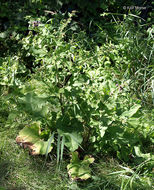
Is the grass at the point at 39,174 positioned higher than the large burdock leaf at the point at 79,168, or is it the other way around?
the large burdock leaf at the point at 79,168

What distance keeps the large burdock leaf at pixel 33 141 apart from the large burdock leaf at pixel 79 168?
0.72 feet

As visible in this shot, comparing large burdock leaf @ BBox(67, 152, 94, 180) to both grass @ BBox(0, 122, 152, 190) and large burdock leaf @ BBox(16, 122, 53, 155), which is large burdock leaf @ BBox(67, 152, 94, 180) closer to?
grass @ BBox(0, 122, 152, 190)

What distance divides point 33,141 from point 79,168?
1.46 feet

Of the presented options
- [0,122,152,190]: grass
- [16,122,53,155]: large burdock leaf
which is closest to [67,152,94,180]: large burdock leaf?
[0,122,152,190]: grass

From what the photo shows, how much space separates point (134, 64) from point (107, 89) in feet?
3.63

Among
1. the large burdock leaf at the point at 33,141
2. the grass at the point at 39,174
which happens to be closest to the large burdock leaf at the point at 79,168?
the grass at the point at 39,174

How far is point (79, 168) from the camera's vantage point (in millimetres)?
2139

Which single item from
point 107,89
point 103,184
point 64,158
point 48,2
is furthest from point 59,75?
point 48,2

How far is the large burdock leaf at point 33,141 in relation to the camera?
219 cm

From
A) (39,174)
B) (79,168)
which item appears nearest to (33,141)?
(39,174)

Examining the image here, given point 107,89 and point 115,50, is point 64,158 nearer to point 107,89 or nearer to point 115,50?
point 107,89

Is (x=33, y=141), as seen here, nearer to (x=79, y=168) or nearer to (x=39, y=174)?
(x=39, y=174)

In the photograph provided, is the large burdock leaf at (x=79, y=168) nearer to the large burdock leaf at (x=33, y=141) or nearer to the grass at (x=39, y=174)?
the grass at (x=39, y=174)

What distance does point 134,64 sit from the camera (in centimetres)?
311
